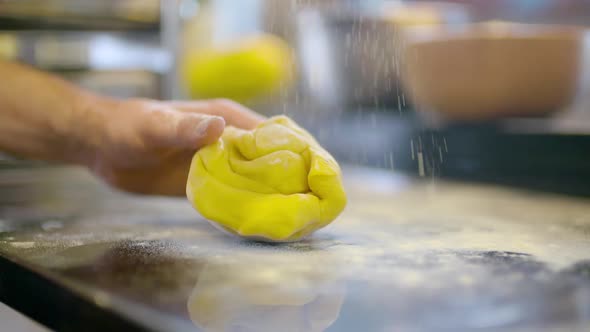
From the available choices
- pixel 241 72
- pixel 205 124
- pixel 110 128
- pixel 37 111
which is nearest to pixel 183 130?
pixel 205 124

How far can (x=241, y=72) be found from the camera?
1.98 m

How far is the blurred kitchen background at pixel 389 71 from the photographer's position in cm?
129

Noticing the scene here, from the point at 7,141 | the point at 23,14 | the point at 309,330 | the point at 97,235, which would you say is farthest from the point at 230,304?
the point at 23,14

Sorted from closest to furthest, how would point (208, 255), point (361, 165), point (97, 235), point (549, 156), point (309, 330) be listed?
point (309, 330) < point (208, 255) < point (97, 235) < point (549, 156) < point (361, 165)

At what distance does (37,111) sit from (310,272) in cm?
60

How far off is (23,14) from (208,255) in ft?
4.79

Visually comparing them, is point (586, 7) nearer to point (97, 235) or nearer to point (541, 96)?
point (541, 96)

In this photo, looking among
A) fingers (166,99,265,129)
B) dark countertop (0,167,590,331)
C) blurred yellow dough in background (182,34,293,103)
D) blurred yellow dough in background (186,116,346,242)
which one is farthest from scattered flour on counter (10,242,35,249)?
blurred yellow dough in background (182,34,293,103)

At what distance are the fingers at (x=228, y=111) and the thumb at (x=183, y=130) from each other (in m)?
0.10

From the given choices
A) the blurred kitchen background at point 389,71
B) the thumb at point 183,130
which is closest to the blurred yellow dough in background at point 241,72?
the blurred kitchen background at point 389,71

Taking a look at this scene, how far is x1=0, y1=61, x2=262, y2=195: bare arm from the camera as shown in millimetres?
767

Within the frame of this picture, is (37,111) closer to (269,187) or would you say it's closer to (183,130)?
(183,130)

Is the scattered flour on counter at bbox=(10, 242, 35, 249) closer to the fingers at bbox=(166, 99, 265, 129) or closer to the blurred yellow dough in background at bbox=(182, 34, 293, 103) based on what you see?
the fingers at bbox=(166, 99, 265, 129)

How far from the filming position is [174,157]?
869 millimetres
